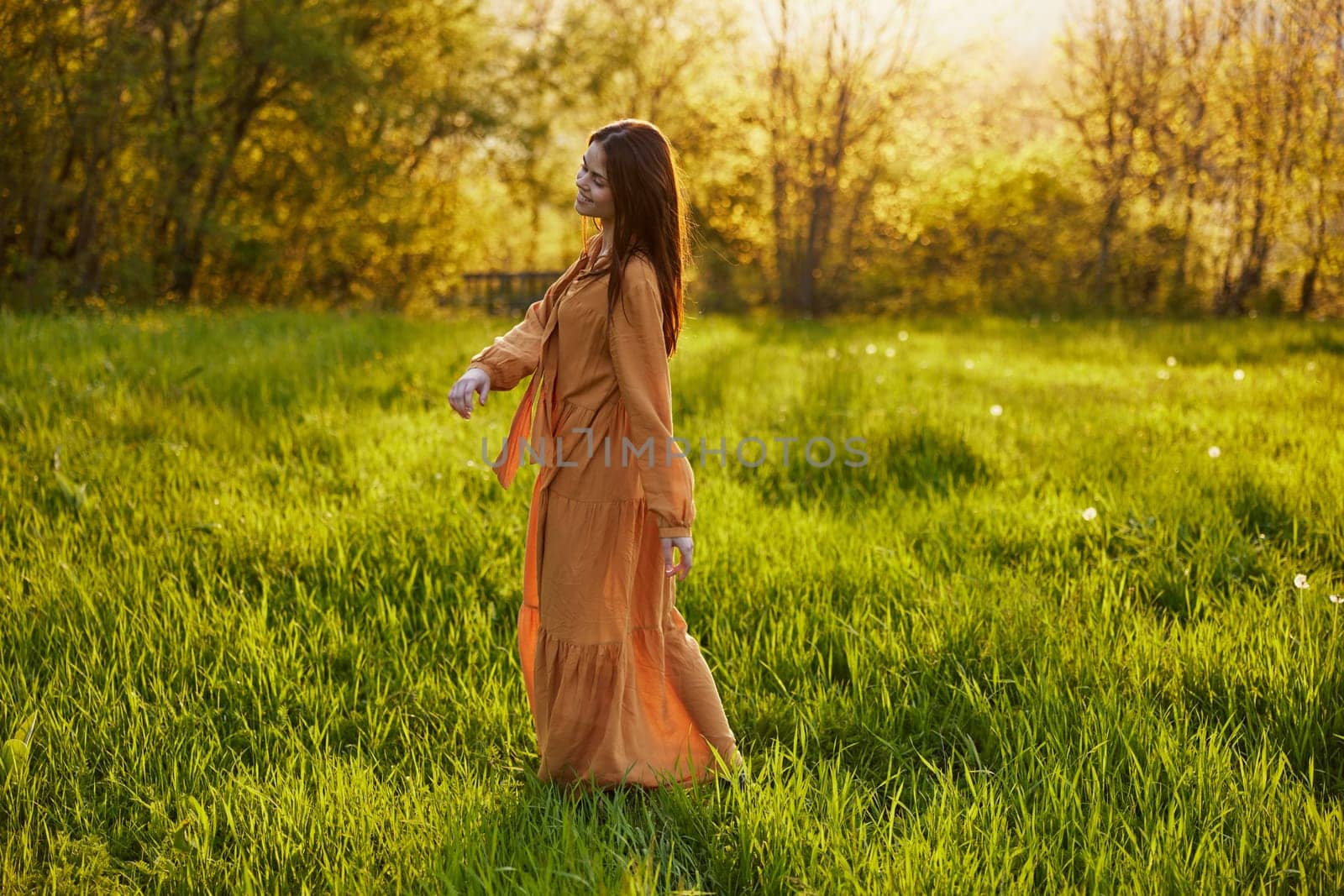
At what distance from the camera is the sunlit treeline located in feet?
31.8

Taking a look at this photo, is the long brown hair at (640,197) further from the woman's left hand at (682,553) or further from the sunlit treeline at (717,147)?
the sunlit treeline at (717,147)

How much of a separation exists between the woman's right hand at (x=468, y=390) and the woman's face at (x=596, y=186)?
17.3 inches

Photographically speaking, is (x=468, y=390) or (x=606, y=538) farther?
(x=606, y=538)

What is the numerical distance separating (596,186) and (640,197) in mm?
109

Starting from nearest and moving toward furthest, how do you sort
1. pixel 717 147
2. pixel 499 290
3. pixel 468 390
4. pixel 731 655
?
pixel 468 390 < pixel 731 655 < pixel 717 147 < pixel 499 290

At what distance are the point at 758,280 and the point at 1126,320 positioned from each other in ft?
20.1

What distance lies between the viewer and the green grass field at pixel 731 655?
199 cm

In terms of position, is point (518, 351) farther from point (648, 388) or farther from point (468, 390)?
point (648, 388)

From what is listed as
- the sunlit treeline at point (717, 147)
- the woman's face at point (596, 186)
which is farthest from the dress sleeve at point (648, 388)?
the sunlit treeline at point (717, 147)

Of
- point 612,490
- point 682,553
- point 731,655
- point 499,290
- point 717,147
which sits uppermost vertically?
point 717,147

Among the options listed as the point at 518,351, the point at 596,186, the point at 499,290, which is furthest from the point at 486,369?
the point at 499,290

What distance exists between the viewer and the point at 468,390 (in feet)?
6.58

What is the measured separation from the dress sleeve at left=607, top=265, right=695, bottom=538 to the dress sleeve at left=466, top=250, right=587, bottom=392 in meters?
0.22

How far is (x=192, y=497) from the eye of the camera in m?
3.89
